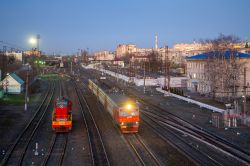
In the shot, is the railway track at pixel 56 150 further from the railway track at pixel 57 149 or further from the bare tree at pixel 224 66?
the bare tree at pixel 224 66

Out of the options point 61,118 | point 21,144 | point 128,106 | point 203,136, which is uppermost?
point 128,106

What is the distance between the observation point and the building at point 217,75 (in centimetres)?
5056

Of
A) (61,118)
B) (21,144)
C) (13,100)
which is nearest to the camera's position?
(21,144)

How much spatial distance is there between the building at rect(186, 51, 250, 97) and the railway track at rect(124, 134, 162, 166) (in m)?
21.0

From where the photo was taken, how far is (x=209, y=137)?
85.9ft

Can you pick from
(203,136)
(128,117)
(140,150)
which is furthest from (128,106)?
(203,136)

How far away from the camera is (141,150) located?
71.9 feet

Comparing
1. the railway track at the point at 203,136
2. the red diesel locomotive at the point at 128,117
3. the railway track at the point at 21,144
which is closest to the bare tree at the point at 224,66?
the railway track at the point at 203,136

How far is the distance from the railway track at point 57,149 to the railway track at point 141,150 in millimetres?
4813

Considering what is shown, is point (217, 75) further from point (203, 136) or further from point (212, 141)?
point (212, 141)

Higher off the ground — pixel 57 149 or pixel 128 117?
pixel 128 117

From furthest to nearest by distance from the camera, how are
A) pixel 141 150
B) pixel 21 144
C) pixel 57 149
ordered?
pixel 21 144, pixel 57 149, pixel 141 150

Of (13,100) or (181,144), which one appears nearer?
(181,144)

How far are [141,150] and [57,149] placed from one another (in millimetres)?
5816
